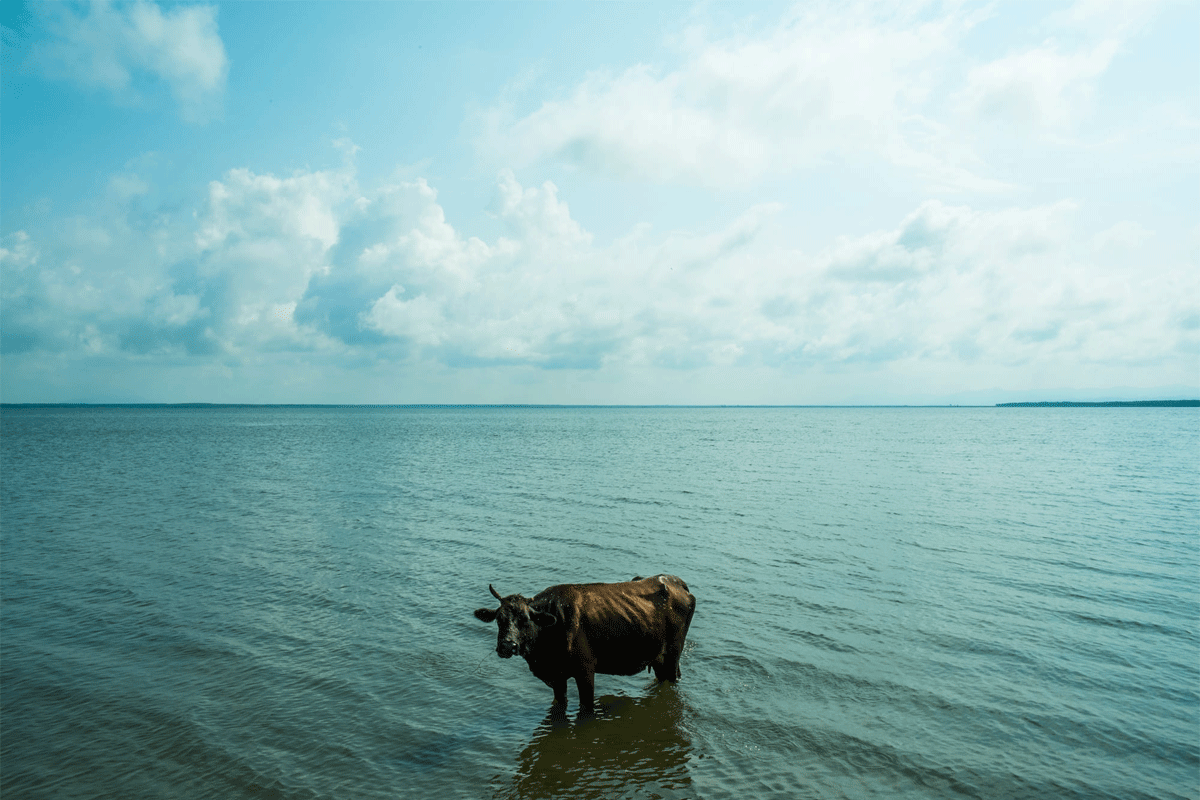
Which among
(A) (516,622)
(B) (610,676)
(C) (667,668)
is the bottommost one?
(B) (610,676)

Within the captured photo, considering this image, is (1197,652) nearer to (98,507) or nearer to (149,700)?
(149,700)

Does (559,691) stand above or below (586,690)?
below

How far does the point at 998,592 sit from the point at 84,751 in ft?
70.7

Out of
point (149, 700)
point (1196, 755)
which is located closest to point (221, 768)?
point (149, 700)

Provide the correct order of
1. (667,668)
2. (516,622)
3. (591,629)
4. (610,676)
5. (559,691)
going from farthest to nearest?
(610,676) < (667,668) < (559,691) < (591,629) < (516,622)

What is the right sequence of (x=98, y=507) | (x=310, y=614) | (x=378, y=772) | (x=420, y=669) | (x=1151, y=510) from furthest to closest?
(x=98, y=507), (x=1151, y=510), (x=310, y=614), (x=420, y=669), (x=378, y=772)

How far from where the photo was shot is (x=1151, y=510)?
31500mm

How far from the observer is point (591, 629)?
1105cm

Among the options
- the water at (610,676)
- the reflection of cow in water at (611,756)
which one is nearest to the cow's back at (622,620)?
the reflection of cow in water at (611,756)

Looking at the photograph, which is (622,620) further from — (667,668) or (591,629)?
(667,668)

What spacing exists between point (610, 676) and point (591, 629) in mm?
2787

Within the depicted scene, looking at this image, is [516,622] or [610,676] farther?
→ [610,676]

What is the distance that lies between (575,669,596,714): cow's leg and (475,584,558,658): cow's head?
1246 millimetres

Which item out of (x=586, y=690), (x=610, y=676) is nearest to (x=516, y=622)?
(x=586, y=690)
